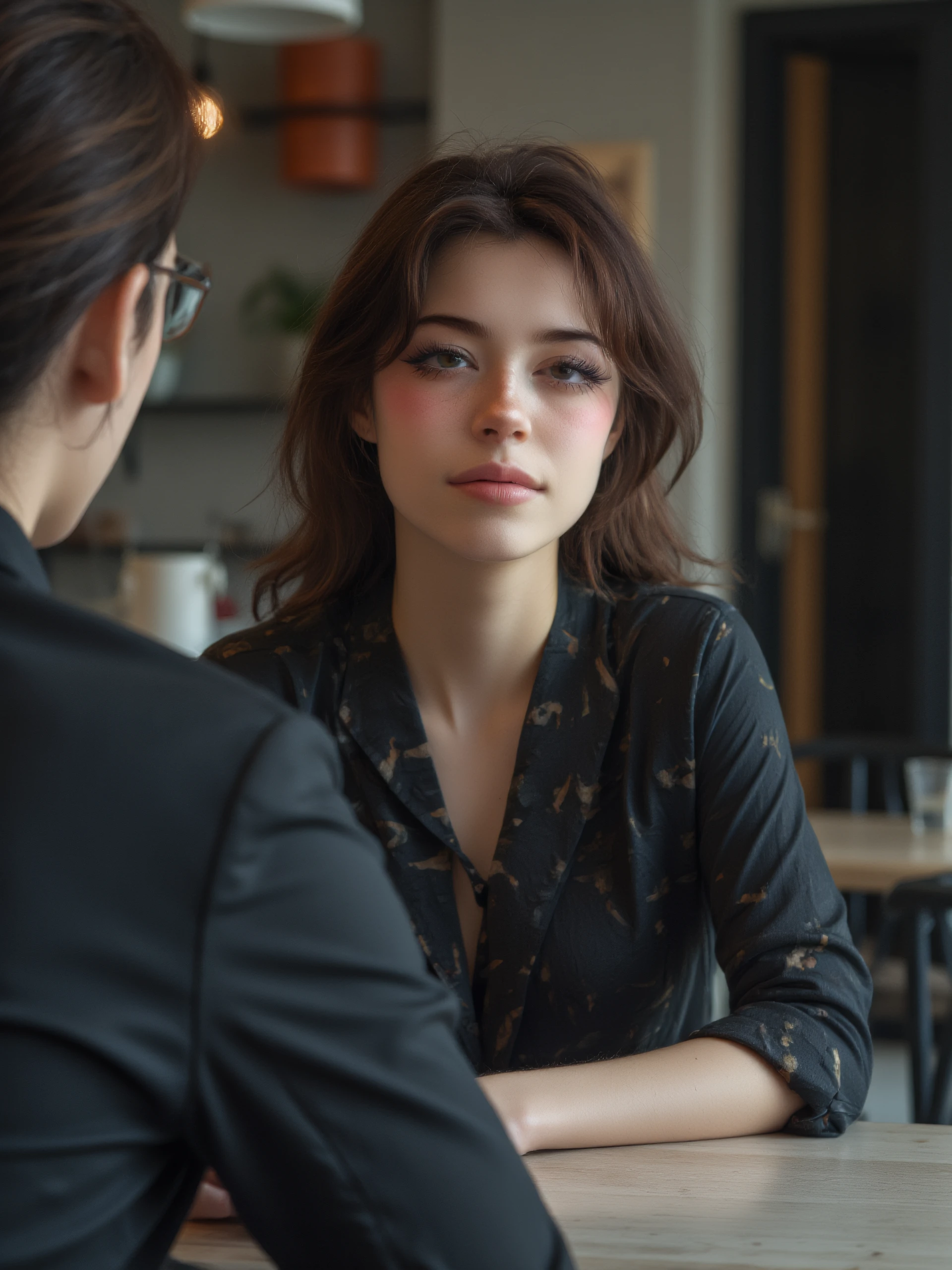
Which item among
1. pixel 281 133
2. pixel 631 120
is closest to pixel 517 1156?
pixel 631 120

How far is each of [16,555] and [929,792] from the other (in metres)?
2.09

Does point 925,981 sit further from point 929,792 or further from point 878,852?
point 929,792

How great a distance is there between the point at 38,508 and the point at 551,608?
31.0 inches

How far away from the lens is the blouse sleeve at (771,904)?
3.44 feet

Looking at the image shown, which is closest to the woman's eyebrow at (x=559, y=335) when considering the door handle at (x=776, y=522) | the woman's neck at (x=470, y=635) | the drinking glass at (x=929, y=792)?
the woman's neck at (x=470, y=635)

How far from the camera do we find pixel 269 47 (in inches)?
189

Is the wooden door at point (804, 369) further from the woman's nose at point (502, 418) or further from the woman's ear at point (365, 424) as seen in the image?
the woman's nose at point (502, 418)

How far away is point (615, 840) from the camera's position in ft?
4.21

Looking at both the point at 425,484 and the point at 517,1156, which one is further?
the point at 425,484

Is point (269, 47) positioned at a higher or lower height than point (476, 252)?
higher

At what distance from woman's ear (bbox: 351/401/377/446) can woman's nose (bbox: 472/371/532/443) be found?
18cm

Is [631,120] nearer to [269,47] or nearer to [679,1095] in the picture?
[269,47]

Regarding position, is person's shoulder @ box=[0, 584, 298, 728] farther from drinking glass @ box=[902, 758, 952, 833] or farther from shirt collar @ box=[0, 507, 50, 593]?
drinking glass @ box=[902, 758, 952, 833]

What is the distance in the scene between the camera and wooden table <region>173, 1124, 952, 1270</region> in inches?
30.4
